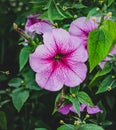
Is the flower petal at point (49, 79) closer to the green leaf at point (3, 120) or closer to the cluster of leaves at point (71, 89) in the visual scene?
the cluster of leaves at point (71, 89)

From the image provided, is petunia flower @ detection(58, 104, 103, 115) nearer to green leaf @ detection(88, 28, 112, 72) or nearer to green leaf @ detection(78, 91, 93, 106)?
green leaf @ detection(78, 91, 93, 106)

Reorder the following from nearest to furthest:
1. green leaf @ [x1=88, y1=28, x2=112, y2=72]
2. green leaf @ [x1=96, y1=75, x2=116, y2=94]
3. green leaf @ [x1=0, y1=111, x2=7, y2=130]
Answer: green leaf @ [x1=88, y1=28, x2=112, y2=72]
green leaf @ [x1=96, y1=75, x2=116, y2=94]
green leaf @ [x1=0, y1=111, x2=7, y2=130]

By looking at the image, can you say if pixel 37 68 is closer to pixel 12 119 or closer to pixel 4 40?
pixel 12 119

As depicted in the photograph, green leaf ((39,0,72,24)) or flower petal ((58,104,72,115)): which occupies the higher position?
green leaf ((39,0,72,24))

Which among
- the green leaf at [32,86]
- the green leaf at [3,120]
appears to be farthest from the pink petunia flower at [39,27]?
the green leaf at [3,120]

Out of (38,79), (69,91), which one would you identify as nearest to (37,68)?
(38,79)

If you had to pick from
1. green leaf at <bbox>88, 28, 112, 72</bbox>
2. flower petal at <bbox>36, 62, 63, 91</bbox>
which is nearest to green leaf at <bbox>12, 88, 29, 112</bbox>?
flower petal at <bbox>36, 62, 63, 91</bbox>

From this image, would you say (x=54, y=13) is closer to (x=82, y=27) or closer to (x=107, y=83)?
(x=82, y=27)
